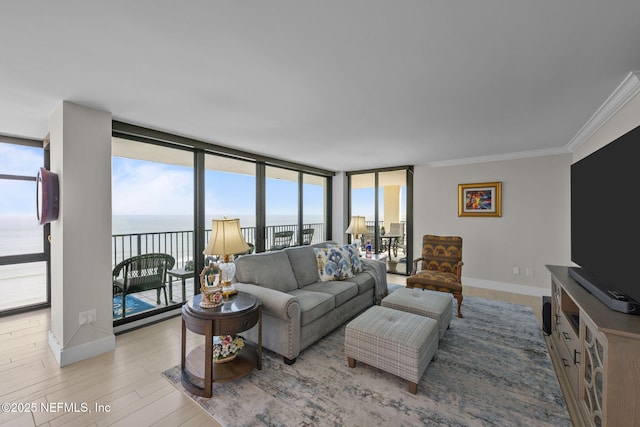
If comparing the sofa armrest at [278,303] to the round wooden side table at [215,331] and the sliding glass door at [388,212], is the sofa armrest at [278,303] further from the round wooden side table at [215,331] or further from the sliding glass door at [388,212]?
the sliding glass door at [388,212]

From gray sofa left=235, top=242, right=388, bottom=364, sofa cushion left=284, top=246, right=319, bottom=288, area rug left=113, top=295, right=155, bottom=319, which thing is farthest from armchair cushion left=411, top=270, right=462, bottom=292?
area rug left=113, top=295, right=155, bottom=319

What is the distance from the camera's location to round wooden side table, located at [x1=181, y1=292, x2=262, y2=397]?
195cm

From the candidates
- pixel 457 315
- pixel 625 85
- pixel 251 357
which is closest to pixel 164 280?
pixel 251 357

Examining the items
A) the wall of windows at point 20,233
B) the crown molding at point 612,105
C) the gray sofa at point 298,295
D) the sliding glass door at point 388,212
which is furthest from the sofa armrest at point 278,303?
the sliding glass door at point 388,212

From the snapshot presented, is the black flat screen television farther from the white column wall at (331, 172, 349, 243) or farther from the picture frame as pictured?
the white column wall at (331, 172, 349, 243)

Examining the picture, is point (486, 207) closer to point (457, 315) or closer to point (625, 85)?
point (457, 315)

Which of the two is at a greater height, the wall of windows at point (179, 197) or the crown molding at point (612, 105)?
the crown molding at point (612, 105)

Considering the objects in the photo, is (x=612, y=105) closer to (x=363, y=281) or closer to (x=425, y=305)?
(x=425, y=305)

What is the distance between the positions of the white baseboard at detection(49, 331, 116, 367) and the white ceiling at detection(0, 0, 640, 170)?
7.35ft

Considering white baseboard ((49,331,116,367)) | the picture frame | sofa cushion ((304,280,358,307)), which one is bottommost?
white baseboard ((49,331,116,367))

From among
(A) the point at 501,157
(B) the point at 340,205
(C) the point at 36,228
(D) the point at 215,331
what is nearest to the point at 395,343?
(D) the point at 215,331

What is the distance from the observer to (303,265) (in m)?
3.42

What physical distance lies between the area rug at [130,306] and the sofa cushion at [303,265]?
1.91 meters

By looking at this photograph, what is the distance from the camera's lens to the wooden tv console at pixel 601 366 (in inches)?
50.8
